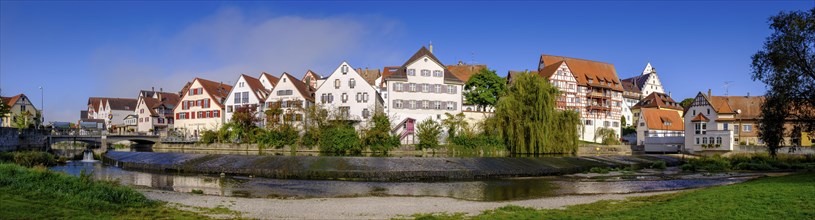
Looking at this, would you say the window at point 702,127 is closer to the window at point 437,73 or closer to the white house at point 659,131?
the white house at point 659,131

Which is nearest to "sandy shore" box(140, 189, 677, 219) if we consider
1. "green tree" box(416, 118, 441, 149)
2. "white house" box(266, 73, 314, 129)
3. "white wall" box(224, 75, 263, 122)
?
"green tree" box(416, 118, 441, 149)

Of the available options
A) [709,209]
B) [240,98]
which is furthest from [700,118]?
[240,98]

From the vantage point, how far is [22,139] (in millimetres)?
66000

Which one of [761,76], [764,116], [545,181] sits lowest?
[545,181]

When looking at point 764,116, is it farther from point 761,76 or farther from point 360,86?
point 360,86

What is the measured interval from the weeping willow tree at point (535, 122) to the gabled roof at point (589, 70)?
109 ft

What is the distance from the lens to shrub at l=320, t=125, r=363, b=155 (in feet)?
203

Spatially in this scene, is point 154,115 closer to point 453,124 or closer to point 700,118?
point 453,124

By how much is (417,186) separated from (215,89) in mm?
81632

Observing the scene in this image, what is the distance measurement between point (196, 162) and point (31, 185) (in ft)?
82.9

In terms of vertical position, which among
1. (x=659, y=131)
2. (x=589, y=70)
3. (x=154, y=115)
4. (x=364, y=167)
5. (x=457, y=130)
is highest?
(x=589, y=70)

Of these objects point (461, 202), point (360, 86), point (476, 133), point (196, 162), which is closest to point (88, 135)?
point (360, 86)

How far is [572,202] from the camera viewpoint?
67.0 feet

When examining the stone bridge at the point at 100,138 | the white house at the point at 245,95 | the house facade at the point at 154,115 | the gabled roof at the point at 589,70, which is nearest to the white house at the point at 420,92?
the gabled roof at the point at 589,70
